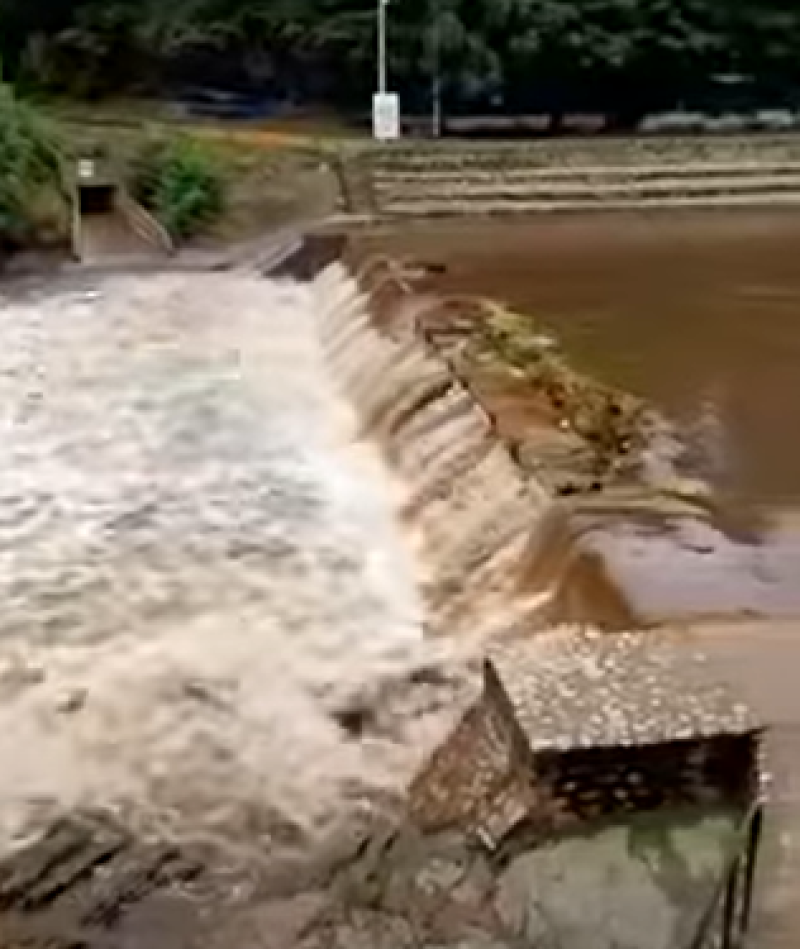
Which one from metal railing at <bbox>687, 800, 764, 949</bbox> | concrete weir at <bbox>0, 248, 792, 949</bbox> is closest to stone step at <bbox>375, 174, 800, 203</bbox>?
concrete weir at <bbox>0, 248, 792, 949</bbox>

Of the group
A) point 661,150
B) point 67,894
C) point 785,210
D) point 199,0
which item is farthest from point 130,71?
point 67,894

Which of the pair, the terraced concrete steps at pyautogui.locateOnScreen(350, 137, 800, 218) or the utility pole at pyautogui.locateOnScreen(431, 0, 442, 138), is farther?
the utility pole at pyautogui.locateOnScreen(431, 0, 442, 138)

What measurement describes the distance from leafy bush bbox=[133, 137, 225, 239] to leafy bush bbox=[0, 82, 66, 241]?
Result: 1.20 metres

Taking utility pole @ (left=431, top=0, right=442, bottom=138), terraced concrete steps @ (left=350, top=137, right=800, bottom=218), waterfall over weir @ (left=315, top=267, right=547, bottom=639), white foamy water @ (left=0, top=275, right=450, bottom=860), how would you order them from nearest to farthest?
1. white foamy water @ (left=0, top=275, right=450, bottom=860)
2. waterfall over weir @ (left=315, top=267, right=547, bottom=639)
3. terraced concrete steps @ (left=350, top=137, right=800, bottom=218)
4. utility pole @ (left=431, top=0, right=442, bottom=138)

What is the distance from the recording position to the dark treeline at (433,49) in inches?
945

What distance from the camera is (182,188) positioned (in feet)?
67.1

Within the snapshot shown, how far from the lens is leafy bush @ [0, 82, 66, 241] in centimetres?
1884

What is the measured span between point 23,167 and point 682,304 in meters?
7.06

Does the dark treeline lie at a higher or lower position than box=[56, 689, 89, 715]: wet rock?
higher

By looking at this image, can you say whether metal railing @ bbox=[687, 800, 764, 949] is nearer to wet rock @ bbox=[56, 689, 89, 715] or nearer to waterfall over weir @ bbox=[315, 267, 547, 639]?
waterfall over weir @ bbox=[315, 267, 547, 639]

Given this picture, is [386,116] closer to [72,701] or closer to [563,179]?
[563,179]

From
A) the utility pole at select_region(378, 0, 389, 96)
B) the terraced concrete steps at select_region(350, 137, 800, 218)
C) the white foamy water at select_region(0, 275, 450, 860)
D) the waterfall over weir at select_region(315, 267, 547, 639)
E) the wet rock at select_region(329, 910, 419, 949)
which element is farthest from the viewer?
the utility pole at select_region(378, 0, 389, 96)

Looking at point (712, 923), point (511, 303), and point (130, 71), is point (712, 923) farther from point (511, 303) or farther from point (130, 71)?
point (130, 71)

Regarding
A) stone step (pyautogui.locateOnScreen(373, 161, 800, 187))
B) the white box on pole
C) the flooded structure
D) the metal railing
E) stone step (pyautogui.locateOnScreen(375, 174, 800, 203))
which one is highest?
the flooded structure
